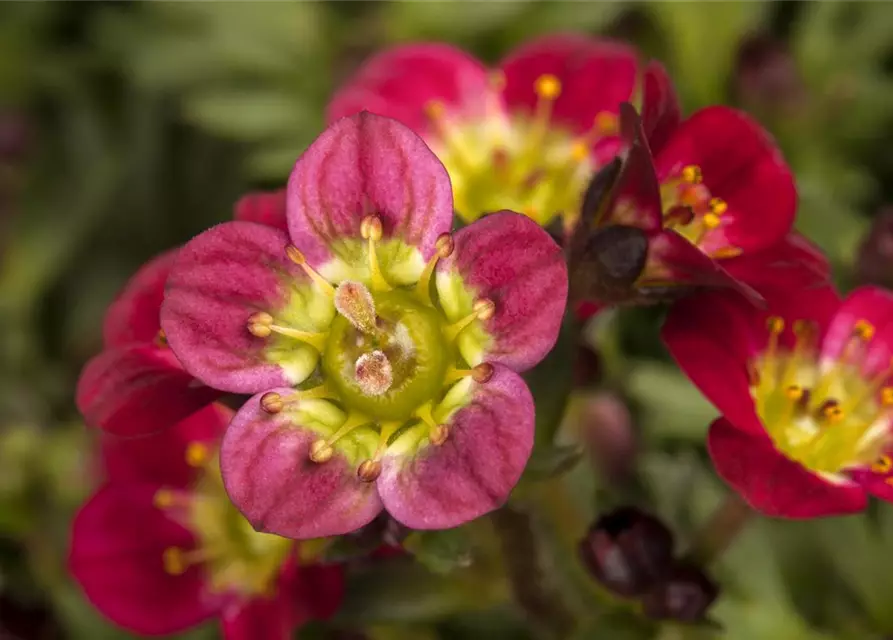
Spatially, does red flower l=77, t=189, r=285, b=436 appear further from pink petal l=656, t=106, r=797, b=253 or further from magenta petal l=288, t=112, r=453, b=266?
pink petal l=656, t=106, r=797, b=253

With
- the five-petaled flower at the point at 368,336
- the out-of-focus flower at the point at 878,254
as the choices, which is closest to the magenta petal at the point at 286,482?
the five-petaled flower at the point at 368,336

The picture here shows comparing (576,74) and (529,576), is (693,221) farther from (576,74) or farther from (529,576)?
(576,74)

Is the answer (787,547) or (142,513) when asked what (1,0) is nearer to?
(142,513)

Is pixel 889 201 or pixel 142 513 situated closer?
pixel 142 513

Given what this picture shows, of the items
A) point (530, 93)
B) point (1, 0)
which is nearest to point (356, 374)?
point (530, 93)

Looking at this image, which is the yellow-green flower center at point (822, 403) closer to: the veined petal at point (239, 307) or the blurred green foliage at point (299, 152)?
the blurred green foliage at point (299, 152)

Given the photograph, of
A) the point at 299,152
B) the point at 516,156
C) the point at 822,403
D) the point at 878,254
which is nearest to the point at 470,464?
the point at 822,403
